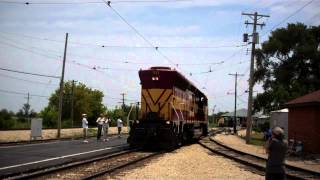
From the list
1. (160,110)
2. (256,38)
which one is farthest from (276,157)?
(256,38)

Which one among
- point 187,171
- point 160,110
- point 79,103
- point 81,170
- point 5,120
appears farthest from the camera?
point 79,103

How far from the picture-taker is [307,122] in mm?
27188

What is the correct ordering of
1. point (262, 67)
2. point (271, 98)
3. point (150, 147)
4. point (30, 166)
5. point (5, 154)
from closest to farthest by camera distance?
1. point (30, 166)
2. point (5, 154)
3. point (150, 147)
4. point (271, 98)
5. point (262, 67)

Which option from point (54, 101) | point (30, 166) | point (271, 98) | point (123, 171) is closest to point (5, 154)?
point (30, 166)

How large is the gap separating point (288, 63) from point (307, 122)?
4969cm

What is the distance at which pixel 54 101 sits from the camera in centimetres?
10875

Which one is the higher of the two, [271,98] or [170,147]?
[271,98]

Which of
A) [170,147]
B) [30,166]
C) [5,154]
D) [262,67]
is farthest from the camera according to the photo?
[262,67]

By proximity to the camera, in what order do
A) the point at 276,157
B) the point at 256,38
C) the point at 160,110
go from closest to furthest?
the point at 276,157
the point at 160,110
the point at 256,38

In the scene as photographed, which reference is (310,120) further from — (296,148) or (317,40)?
(317,40)

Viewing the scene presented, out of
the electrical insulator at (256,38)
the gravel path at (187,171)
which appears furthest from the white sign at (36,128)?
the electrical insulator at (256,38)

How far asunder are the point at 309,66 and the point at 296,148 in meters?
49.0

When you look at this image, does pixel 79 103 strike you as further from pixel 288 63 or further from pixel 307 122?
pixel 307 122

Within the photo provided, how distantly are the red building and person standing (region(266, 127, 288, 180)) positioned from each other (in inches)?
633
